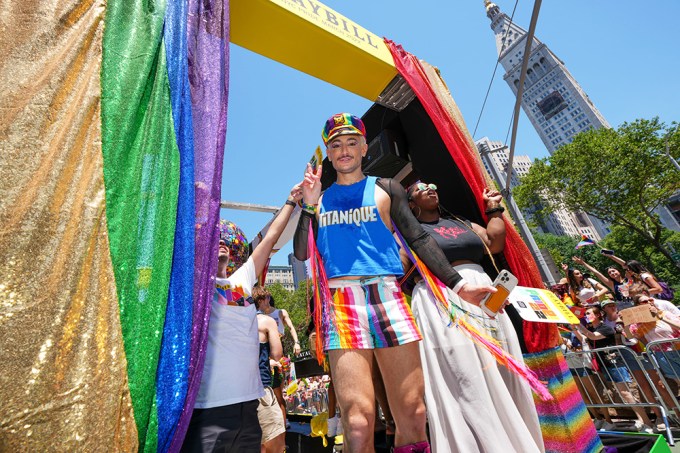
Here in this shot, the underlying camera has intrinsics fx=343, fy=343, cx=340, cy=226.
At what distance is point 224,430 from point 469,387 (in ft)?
4.02

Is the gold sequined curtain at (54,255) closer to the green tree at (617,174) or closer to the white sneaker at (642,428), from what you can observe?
the white sneaker at (642,428)

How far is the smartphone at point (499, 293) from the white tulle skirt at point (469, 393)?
10.9 inches

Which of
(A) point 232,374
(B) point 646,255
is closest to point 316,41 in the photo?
(A) point 232,374

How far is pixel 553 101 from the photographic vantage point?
322ft

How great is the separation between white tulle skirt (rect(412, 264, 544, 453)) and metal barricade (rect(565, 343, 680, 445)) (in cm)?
357

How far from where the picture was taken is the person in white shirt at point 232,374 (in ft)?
4.74

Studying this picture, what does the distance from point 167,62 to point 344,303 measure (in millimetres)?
1541

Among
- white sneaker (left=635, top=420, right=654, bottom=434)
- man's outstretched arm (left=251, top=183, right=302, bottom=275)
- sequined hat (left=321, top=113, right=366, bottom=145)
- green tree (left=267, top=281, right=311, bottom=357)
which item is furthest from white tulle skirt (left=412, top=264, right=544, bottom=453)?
green tree (left=267, top=281, right=311, bottom=357)

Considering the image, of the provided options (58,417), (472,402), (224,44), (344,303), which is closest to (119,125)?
(224,44)

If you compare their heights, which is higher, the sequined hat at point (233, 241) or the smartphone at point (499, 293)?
the sequined hat at point (233, 241)

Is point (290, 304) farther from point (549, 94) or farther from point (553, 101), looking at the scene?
point (549, 94)

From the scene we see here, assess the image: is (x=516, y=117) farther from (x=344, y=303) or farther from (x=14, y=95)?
(x=14, y=95)

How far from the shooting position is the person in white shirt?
56.8 inches

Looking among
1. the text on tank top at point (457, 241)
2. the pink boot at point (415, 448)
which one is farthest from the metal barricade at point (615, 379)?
the pink boot at point (415, 448)
